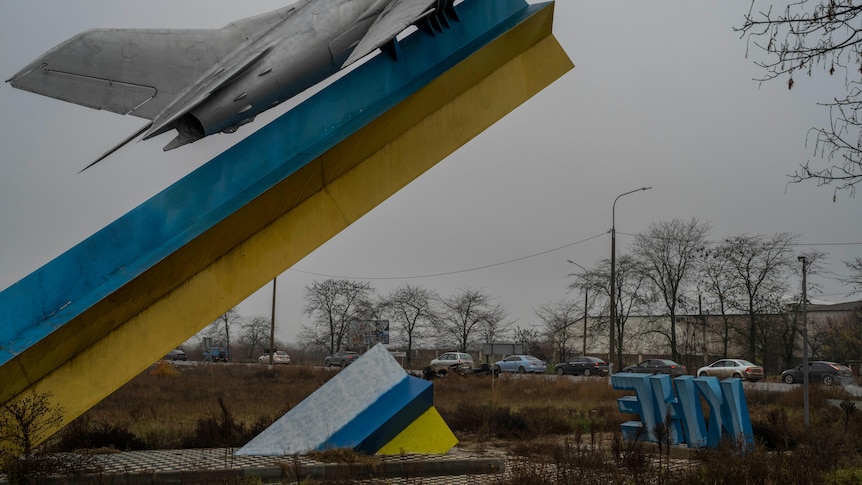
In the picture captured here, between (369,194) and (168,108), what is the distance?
8.75ft

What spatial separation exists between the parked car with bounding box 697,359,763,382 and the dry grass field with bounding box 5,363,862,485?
21.4 feet

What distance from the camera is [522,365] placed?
1527 inches

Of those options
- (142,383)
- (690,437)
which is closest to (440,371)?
(142,383)

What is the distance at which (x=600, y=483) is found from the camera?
309 inches

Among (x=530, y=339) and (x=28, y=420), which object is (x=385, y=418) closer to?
(x=28, y=420)

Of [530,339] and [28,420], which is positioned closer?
[28,420]

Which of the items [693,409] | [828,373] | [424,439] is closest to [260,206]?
[424,439]

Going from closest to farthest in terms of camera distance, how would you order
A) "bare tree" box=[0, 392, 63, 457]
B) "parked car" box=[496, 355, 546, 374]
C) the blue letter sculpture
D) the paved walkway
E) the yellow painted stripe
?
"bare tree" box=[0, 392, 63, 457] → the paved walkway → the yellow painted stripe → the blue letter sculpture → "parked car" box=[496, 355, 546, 374]

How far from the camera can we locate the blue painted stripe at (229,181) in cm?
776

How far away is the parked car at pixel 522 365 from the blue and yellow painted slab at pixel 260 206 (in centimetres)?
2959

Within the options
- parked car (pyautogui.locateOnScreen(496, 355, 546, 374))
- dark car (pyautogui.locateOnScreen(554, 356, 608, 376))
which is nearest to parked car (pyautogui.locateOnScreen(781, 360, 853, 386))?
dark car (pyautogui.locateOnScreen(554, 356, 608, 376))

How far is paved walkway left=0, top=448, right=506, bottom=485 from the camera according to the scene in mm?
8711

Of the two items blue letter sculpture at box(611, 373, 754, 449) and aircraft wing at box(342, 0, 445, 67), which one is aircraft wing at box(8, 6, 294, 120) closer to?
aircraft wing at box(342, 0, 445, 67)

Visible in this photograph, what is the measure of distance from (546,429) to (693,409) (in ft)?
11.1
